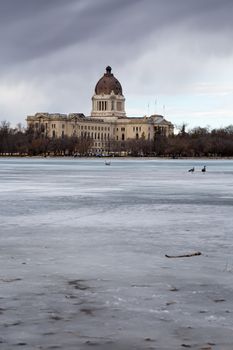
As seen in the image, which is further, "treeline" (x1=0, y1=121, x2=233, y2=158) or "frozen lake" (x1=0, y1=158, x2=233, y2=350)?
"treeline" (x1=0, y1=121, x2=233, y2=158)

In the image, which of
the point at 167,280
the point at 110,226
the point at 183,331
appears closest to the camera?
the point at 183,331

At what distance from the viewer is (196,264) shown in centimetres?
1288

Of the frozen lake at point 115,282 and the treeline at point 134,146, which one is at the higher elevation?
the treeline at point 134,146

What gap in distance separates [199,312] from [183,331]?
0.90 meters

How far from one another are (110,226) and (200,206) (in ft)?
25.1

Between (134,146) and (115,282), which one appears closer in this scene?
(115,282)

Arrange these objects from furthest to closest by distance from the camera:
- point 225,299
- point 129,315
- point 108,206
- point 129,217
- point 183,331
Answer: point 108,206, point 129,217, point 225,299, point 129,315, point 183,331

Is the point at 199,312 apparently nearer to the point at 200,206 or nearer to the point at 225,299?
the point at 225,299

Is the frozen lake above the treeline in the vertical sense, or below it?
below

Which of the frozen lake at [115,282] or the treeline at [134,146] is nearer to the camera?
the frozen lake at [115,282]

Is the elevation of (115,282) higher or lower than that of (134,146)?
lower

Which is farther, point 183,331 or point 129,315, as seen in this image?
point 129,315

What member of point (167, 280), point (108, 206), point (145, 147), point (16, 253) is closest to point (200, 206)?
point (108, 206)

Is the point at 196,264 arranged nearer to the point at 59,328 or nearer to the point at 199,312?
the point at 199,312
